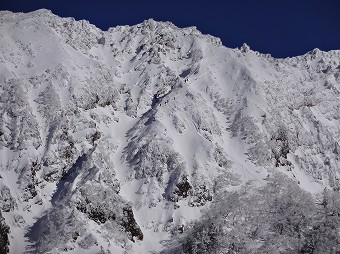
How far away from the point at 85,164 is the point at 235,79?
7514 centimetres

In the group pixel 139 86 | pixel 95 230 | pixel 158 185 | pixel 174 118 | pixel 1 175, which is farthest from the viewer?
pixel 139 86

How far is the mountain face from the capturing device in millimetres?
111250

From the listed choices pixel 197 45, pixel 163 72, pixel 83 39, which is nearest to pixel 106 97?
pixel 163 72

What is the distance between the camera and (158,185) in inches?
5027

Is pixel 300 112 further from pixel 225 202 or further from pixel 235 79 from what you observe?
pixel 225 202

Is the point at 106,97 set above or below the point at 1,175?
→ above

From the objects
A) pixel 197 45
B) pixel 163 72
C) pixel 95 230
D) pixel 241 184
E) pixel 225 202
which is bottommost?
pixel 95 230

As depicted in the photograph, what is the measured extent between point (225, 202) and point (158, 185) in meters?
19.0

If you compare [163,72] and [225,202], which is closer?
[225,202]

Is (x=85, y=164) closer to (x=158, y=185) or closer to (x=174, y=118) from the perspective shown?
(x=158, y=185)

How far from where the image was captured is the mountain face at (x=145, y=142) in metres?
111

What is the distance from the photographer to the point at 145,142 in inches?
5369

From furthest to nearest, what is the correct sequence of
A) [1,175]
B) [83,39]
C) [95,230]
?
[83,39]
[1,175]
[95,230]

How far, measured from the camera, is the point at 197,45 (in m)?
198
